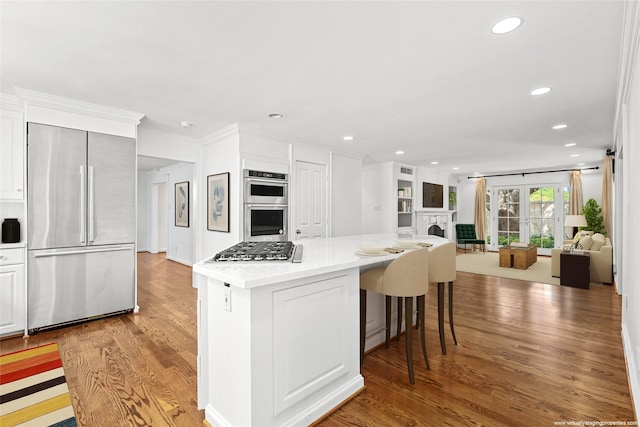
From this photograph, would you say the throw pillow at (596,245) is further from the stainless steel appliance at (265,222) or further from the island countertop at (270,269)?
the island countertop at (270,269)

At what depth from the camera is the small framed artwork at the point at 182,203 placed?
23.1ft

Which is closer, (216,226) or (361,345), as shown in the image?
(361,345)

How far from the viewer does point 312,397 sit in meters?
1.81

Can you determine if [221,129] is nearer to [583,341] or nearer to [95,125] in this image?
[95,125]

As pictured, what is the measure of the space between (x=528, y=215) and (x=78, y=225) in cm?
1003

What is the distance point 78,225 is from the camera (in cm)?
329

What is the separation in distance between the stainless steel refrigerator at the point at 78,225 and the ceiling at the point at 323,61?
0.53 meters

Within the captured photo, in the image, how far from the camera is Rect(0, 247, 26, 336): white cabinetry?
2.96 meters

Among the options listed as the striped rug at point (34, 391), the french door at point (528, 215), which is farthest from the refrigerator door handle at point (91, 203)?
the french door at point (528, 215)

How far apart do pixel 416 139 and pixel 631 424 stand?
4018mm

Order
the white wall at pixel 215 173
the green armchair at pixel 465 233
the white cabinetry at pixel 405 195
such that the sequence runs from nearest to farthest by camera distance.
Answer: the white wall at pixel 215 173 → the white cabinetry at pixel 405 195 → the green armchair at pixel 465 233

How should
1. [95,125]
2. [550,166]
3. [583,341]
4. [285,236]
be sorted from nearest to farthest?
[583,341] < [95,125] < [285,236] < [550,166]

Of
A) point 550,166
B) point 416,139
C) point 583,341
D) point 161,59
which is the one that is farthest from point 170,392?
point 550,166

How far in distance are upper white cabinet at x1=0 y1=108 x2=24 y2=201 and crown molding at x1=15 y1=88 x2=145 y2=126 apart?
26cm
